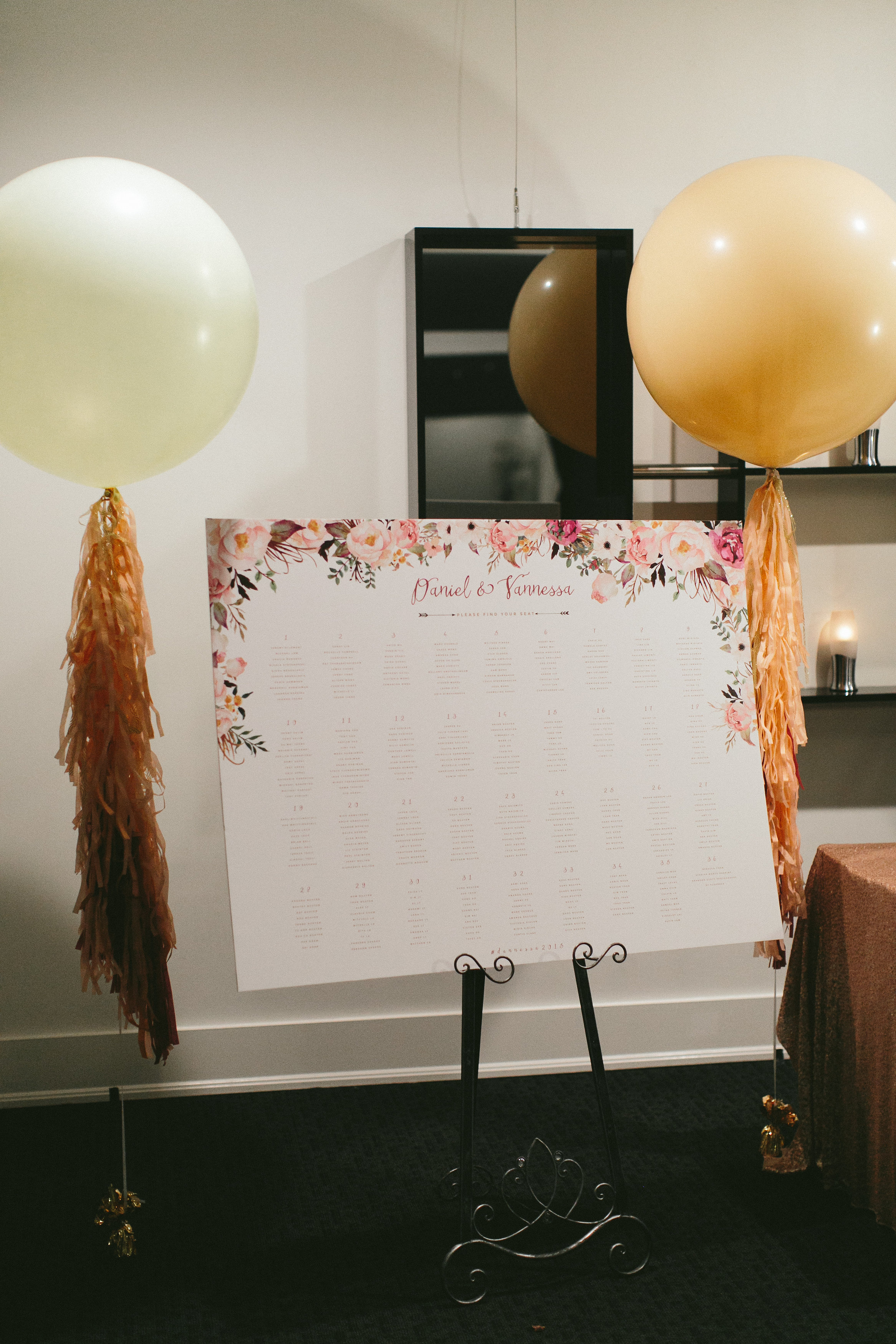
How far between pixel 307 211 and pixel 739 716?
1.56 meters

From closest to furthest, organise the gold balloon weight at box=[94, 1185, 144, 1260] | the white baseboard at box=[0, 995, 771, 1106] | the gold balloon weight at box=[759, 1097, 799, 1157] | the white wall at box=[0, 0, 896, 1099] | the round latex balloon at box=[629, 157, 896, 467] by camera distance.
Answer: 1. the round latex balloon at box=[629, 157, 896, 467]
2. the gold balloon weight at box=[94, 1185, 144, 1260]
3. the gold balloon weight at box=[759, 1097, 799, 1157]
4. the white wall at box=[0, 0, 896, 1099]
5. the white baseboard at box=[0, 995, 771, 1106]

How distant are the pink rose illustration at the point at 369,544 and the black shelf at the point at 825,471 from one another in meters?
1.12

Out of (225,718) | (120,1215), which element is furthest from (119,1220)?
(225,718)

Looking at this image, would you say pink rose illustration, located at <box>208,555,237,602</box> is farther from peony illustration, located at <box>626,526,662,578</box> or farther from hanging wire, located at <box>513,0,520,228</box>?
hanging wire, located at <box>513,0,520,228</box>

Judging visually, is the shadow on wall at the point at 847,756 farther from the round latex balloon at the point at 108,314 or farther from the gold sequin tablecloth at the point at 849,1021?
the round latex balloon at the point at 108,314

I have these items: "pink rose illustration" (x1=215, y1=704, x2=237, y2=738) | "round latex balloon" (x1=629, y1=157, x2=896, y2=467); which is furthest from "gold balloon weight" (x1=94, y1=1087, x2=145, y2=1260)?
"round latex balloon" (x1=629, y1=157, x2=896, y2=467)

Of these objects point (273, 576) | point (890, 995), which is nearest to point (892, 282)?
point (273, 576)

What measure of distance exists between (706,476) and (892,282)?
0.82 meters

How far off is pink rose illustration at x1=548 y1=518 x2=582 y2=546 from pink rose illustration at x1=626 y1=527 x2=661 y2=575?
0.10 m

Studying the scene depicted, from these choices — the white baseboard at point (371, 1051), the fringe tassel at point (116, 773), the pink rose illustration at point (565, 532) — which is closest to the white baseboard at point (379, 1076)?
the white baseboard at point (371, 1051)

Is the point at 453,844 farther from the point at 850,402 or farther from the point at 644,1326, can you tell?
the point at 850,402

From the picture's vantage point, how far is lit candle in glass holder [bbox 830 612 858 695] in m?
2.33

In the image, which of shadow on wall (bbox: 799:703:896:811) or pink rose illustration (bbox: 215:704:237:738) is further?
shadow on wall (bbox: 799:703:896:811)

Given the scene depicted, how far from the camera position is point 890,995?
65.1 inches
